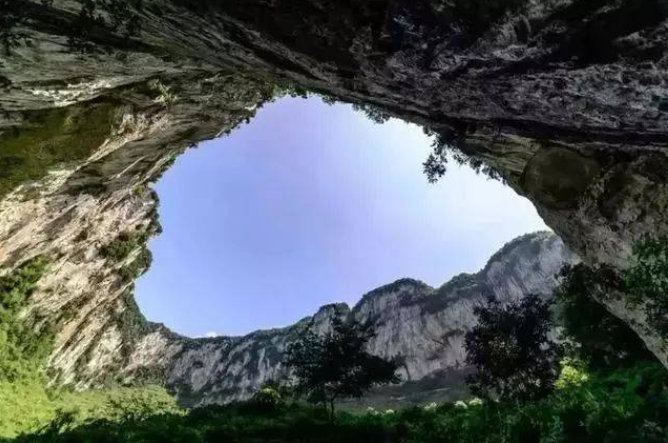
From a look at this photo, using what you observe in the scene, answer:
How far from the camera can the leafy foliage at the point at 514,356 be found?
18.6 metres

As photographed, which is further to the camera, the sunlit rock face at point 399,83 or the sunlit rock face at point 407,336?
the sunlit rock face at point 407,336

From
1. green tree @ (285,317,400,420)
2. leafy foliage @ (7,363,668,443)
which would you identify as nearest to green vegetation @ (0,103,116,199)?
leafy foliage @ (7,363,668,443)

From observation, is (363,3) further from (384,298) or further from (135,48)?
(384,298)

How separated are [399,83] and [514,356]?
14670 mm

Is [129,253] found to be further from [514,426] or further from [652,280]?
[652,280]

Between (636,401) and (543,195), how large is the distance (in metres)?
6.51

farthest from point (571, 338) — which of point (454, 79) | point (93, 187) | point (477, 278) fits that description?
point (477, 278)

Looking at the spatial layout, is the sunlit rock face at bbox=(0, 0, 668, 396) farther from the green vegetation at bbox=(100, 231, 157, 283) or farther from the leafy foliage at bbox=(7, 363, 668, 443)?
the green vegetation at bbox=(100, 231, 157, 283)

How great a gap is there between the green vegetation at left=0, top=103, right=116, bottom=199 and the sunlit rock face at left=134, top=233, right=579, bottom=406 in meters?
54.1

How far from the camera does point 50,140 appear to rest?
1825cm

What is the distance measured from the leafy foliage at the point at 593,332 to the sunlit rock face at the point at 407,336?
162 ft

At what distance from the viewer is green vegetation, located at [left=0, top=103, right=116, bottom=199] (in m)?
17.7

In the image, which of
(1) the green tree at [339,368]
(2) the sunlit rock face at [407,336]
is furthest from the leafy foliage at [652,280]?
(2) the sunlit rock face at [407,336]

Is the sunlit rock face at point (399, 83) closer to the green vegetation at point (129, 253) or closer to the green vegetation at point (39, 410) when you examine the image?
the green vegetation at point (39, 410)
